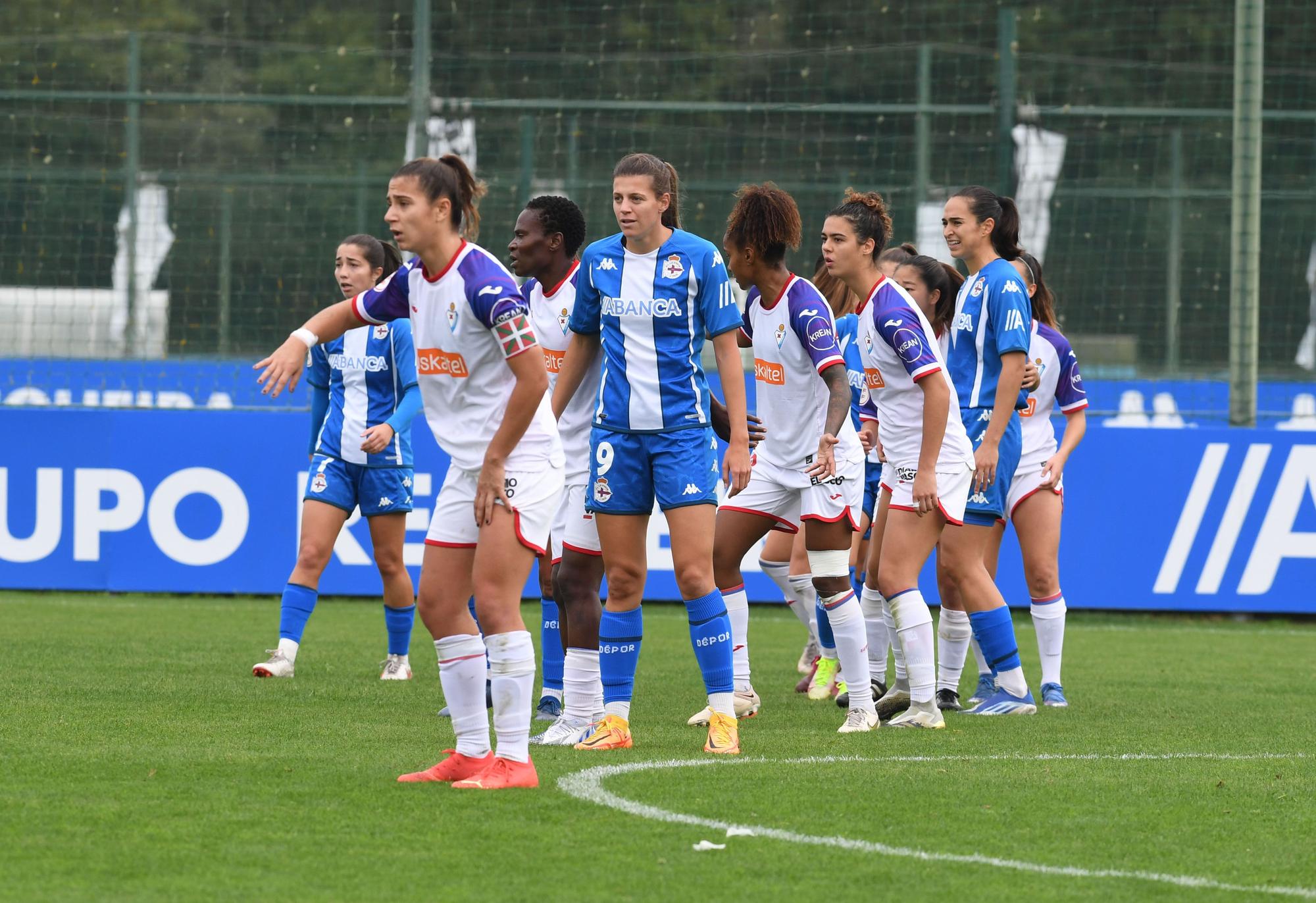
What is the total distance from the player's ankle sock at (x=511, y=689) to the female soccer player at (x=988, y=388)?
2.58 meters

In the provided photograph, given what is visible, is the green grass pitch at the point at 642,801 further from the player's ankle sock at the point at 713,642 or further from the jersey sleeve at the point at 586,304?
the jersey sleeve at the point at 586,304

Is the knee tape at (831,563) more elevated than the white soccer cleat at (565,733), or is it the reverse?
the knee tape at (831,563)

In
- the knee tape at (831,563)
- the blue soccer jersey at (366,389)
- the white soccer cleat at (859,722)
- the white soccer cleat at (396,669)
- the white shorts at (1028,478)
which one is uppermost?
the blue soccer jersey at (366,389)

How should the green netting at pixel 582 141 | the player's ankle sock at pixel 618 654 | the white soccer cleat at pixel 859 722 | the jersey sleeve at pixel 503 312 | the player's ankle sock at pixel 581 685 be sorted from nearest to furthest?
the jersey sleeve at pixel 503 312
the player's ankle sock at pixel 618 654
the player's ankle sock at pixel 581 685
the white soccer cleat at pixel 859 722
the green netting at pixel 582 141

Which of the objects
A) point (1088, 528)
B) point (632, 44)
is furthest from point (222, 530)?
point (632, 44)

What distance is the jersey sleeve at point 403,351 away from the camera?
8367 mm

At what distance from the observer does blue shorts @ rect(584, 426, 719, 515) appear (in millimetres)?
6039

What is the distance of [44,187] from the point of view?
14.5 metres

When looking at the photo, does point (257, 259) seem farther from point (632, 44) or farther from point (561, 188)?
point (632, 44)

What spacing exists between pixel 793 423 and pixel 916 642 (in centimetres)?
102

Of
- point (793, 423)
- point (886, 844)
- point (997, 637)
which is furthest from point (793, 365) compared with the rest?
point (886, 844)

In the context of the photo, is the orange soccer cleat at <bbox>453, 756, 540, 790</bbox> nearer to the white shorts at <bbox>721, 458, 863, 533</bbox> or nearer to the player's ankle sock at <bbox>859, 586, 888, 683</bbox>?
the white shorts at <bbox>721, 458, 863, 533</bbox>

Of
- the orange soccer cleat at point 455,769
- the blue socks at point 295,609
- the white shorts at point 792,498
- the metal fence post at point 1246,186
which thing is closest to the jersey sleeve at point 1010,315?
the white shorts at point 792,498

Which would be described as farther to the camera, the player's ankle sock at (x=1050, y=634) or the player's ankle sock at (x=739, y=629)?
the player's ankle sock at (x=1050, y=634)
